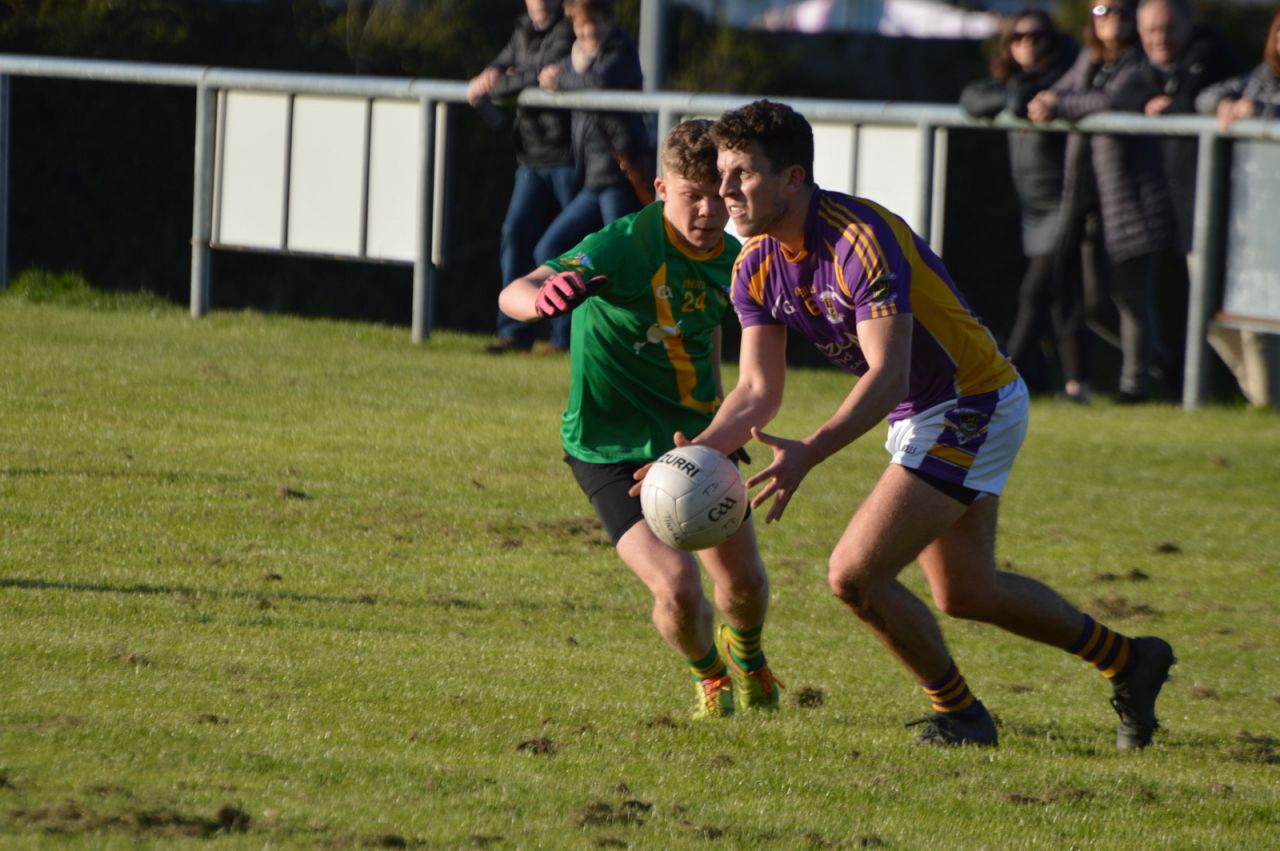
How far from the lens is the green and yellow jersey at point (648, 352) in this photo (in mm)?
6594

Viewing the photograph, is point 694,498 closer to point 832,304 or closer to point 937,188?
point 832,304

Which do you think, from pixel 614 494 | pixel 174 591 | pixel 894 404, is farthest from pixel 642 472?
pixel 174 591

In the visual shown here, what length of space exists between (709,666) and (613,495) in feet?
2.07

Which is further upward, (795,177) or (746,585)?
(795,177)

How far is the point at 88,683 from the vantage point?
589 cm

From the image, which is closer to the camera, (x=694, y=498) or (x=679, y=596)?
(x=694, y=498)

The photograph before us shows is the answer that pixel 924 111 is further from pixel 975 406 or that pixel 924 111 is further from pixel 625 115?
pixel 975 406

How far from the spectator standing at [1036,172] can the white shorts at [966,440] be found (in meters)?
6.81

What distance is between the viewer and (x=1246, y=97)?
1221 cm

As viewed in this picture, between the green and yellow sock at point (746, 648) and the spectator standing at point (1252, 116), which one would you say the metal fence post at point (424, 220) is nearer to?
the spectator standing at point (1252, 116)

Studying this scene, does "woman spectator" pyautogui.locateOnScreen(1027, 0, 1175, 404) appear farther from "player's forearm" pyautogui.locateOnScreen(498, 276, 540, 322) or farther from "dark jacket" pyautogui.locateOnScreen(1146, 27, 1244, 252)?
"player's forearm" pyautogui.locateOnScreen(498, 276, 540, 322)

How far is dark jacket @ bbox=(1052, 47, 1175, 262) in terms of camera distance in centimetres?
1243

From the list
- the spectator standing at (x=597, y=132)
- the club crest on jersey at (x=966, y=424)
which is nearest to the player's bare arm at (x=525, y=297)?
the club crest on jersey at (x=966, y=424)

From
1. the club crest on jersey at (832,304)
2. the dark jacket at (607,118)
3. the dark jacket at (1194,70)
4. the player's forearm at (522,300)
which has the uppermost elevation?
the dark jacket at (1194,70)
